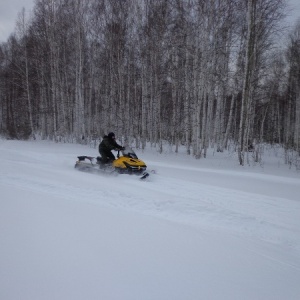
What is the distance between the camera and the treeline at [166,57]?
1228 centimetres

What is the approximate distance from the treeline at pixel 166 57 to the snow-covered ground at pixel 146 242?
21.5ft

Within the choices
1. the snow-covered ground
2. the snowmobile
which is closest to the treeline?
the snowmobile

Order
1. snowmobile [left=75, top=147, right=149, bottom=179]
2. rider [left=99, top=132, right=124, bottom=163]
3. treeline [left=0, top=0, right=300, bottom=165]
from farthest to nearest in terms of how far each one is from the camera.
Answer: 1. treeline [left=0, top=0, right=300, bottom=165]
2. rider [left=99, top=132, right=124, bottom=163]
3. snowmobile [left=75, top=147, right=149, bottom=179]

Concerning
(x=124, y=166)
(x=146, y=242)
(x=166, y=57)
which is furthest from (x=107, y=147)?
(x=166, y=57)

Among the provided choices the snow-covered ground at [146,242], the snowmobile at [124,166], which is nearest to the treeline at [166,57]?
the snowmobile at [124,166]

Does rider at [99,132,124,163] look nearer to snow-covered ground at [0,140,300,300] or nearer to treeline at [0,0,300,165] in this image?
snow-covered ground at [0,140,300,300]

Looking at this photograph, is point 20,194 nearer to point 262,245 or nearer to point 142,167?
point 142,167

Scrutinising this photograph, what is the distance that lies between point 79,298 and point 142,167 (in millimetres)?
6057

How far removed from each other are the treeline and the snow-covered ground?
6.57 m

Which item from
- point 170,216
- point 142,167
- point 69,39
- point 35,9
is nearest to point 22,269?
point 170,216

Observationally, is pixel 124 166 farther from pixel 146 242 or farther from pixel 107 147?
pixel 146 242

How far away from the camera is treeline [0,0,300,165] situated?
484 inches

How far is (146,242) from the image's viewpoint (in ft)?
12.0

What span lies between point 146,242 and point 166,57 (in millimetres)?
15026
